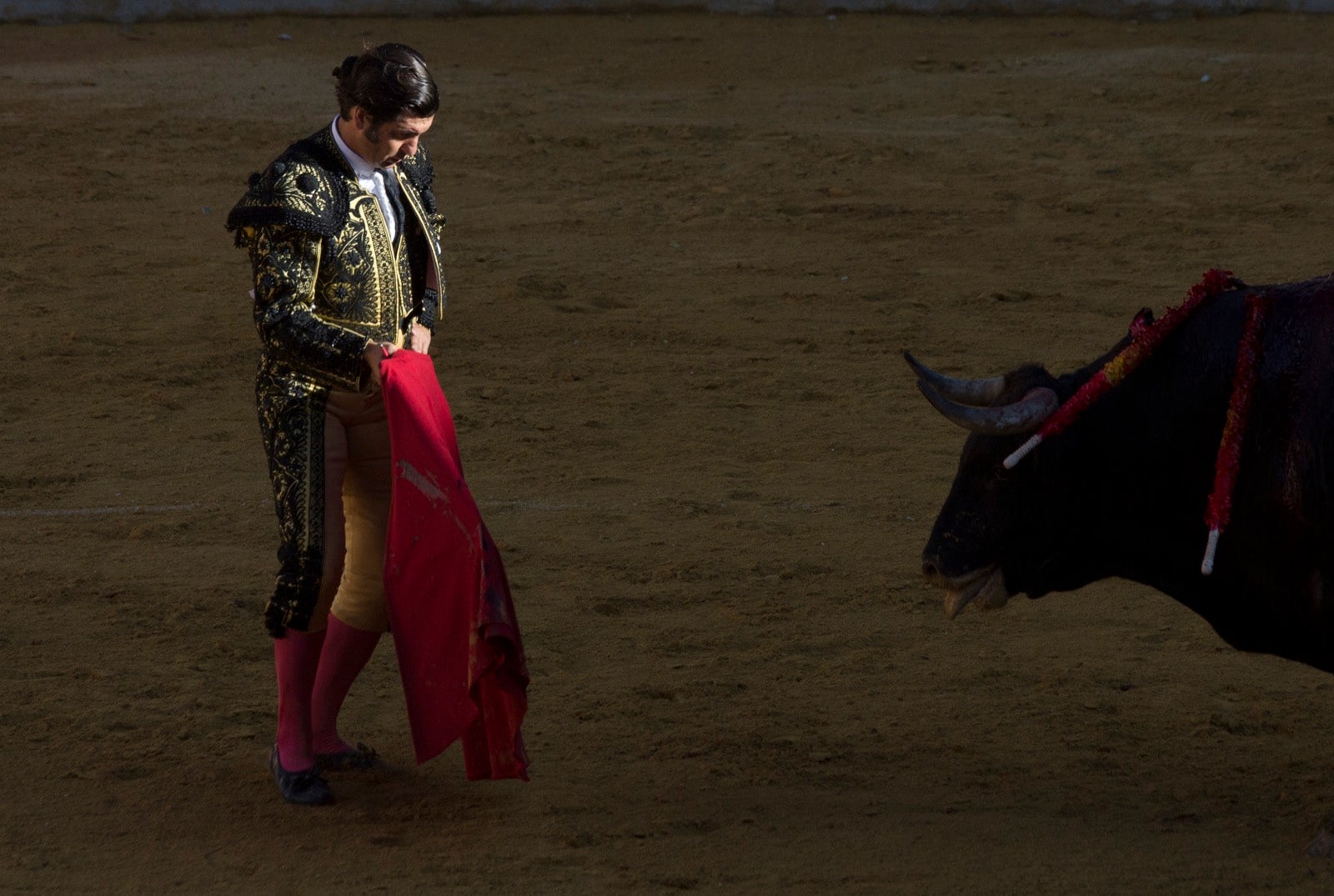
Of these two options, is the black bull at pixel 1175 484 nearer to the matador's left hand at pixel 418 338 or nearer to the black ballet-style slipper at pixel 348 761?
the matador's left hand at pixel 418 338

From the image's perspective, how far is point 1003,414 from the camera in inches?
147

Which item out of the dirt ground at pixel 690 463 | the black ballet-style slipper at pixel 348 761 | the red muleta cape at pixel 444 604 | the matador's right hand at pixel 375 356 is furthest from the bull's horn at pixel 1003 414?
the black ballet-style slipper at pixel 348 761

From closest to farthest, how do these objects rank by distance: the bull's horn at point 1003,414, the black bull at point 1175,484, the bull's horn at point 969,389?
the black bull at point 1175,484
the bull's horn at point 1003,414
the bull's horn at point 969,389

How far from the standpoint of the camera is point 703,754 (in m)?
4.37

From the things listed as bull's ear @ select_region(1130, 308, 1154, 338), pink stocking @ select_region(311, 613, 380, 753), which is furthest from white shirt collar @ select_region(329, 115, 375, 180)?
bull's ear @ select_region(1130, 308, 1154, 338)

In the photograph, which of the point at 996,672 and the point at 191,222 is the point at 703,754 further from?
the point at 191,222

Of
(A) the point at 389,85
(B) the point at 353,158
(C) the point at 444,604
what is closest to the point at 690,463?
(C) the point at 444,604

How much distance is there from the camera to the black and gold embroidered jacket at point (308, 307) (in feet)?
12.3

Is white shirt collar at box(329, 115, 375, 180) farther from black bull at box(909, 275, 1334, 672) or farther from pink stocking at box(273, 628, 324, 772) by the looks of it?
black bull at box(909, 275, 1334, 672)

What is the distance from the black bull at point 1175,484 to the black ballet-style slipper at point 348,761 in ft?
4.76

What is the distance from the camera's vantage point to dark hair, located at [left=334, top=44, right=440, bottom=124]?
3.65 metres

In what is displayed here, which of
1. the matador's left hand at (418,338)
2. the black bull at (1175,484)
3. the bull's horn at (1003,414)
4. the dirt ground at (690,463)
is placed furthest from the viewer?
the matador's left hand at (418,338)

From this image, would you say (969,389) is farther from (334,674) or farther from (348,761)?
(348,761)

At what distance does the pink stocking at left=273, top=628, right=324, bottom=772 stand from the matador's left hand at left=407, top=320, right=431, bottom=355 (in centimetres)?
71
